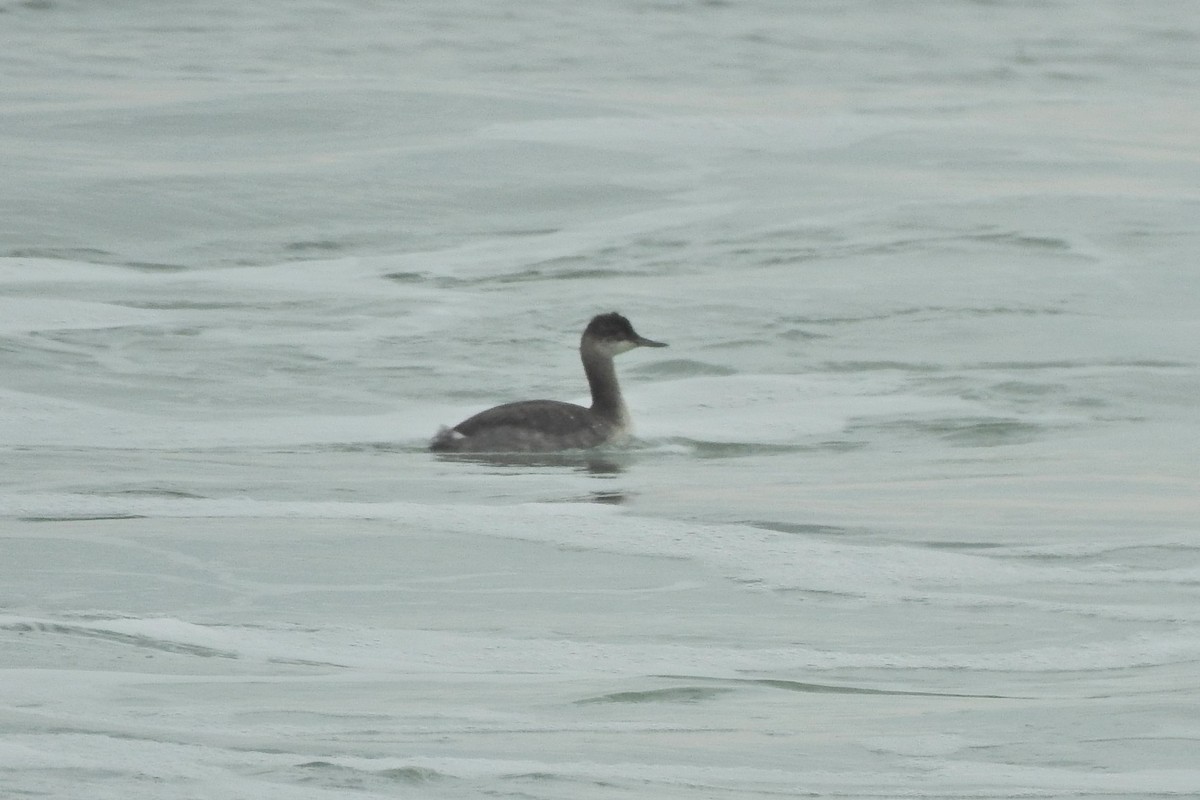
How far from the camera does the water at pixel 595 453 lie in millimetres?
5590

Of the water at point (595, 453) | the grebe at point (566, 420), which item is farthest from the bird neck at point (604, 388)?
the water at point (595, 453)

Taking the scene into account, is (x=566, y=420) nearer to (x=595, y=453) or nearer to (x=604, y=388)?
(x=595, y=453)

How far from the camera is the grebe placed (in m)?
10.9

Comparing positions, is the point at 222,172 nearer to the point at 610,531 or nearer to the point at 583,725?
the point at 610,531

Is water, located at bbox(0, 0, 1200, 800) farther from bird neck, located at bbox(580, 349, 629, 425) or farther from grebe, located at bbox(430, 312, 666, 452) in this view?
bird neck, located at bbox(580, 349, 629, 425)

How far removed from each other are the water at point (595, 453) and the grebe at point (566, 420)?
8.1 inches

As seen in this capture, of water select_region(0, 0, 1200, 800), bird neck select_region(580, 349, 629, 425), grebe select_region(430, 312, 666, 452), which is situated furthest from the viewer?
bird neck select_region(580, 349, 629, 425)

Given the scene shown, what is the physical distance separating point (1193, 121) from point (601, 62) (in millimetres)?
7908

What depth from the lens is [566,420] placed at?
36.8ft

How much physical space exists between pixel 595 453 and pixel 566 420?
0.70ft

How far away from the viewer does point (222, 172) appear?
20438 mm

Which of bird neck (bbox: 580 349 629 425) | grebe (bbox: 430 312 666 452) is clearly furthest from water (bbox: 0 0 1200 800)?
bird neck (bbox: 580 349 629 425)

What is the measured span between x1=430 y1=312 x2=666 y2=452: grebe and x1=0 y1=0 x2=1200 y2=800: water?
0.21 m

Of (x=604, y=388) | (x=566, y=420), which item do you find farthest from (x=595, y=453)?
(x=604, y=388)
